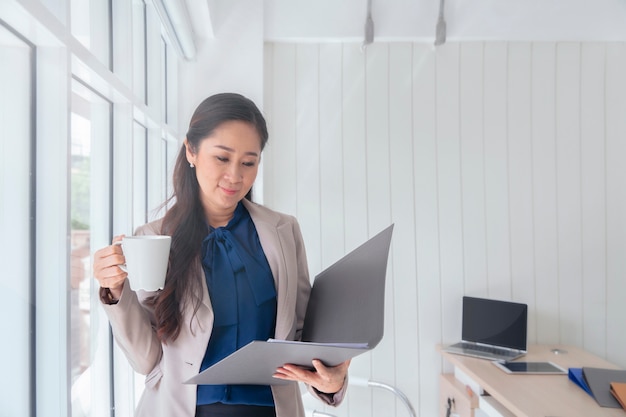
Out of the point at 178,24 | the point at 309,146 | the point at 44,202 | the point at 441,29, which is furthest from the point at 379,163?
the point at 44,202

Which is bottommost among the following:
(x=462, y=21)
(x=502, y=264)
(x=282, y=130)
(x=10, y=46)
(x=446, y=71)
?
(x=502, y=264)

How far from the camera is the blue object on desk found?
1.69 meters

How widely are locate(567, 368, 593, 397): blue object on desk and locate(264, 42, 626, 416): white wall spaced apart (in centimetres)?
60

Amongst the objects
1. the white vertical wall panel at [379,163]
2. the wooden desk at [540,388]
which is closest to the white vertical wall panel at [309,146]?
the white vertical wall panel at [379,163]

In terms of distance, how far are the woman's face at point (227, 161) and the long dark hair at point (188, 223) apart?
0.06 ft

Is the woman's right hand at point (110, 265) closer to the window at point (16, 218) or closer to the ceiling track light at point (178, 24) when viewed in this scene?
the window at point (16, 218)

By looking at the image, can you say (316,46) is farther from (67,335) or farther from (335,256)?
(67,335)

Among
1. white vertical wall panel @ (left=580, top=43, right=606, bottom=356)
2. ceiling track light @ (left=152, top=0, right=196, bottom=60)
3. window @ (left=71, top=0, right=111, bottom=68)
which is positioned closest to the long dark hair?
window @ (left=71, top=0, right=111, bottom=68)

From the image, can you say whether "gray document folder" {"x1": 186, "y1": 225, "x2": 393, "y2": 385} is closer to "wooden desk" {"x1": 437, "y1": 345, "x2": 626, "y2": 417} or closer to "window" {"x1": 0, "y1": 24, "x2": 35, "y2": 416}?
"window" {"x1": 0, "y1": 24, "x2": 35, "y2": 416}

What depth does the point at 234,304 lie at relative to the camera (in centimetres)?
98

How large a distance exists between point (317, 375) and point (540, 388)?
1.28m

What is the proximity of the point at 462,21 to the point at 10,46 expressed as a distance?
86.1 inches

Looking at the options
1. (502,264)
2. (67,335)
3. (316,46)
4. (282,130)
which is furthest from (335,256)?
(67,335)

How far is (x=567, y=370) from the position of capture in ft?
6.38
